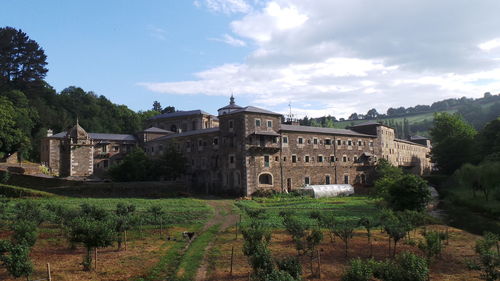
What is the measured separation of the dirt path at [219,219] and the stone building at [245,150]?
6.84m

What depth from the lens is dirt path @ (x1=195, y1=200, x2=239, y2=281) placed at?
1852 centimetres

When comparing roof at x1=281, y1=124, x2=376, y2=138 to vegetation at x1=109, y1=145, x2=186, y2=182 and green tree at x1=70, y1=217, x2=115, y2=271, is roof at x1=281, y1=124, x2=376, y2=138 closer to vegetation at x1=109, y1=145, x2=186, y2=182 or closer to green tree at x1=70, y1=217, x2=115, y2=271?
vegetation at x1=109, y1=145, x2=186, y2=182

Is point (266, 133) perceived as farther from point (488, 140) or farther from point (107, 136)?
point (488, 140)

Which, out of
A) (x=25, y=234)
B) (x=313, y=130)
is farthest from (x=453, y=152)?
(x=25, y=234)

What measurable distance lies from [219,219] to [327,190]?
76.5 feet

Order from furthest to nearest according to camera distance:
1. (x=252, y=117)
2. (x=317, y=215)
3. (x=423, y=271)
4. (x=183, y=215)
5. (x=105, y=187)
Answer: (x=252, y=117)
(x=105, y=187)
(x=183, y=215)
(x=317, y=215)
(x=423, y=271)

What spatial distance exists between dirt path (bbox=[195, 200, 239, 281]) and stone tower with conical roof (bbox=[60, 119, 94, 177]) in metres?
25.8

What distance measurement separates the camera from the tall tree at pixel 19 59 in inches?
2923

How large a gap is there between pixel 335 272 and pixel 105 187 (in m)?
34.3

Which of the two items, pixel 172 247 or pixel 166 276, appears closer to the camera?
pixel 166 276

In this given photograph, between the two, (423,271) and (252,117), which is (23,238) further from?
(252,117)

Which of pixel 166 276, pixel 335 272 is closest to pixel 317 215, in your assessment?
pixel 335 272

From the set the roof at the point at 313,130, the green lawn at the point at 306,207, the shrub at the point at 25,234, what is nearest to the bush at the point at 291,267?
the shrub at the point at 25,234

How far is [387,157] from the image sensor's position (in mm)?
70250
